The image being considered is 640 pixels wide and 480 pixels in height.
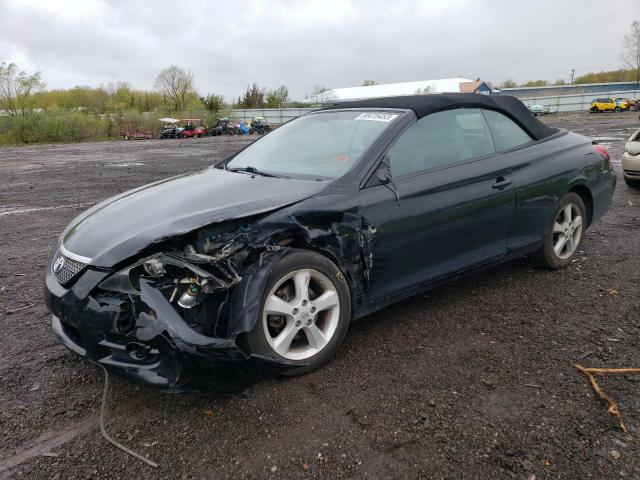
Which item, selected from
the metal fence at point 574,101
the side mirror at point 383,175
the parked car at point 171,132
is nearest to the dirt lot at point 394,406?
the side mirror at point 383,175

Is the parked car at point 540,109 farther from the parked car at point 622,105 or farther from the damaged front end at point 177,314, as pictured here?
the damaged front end at point 177,314

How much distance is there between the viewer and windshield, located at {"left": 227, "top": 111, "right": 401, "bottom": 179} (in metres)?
3.28

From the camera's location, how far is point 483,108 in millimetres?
3947

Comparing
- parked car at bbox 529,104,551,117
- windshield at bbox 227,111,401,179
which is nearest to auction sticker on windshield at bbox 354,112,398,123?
windshield at bbox 227,111,401,179

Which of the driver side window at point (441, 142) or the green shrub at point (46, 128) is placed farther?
the green shrub at point (46, 128)

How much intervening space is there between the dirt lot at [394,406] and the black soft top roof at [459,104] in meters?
1.44

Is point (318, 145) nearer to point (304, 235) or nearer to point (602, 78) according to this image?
point (304, 235)

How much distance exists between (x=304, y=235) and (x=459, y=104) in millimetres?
1841

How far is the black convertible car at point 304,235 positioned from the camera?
2430 millimetres

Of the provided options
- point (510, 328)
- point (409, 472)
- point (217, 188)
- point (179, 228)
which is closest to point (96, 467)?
point (179, 228)

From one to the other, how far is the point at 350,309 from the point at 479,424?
955 mm

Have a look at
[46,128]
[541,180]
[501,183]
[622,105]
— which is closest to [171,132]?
[46,128]

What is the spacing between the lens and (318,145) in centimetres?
363

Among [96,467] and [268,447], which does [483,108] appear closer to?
[268,447]
